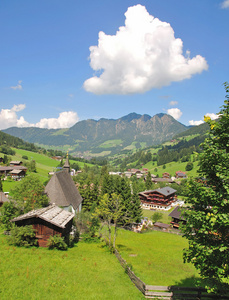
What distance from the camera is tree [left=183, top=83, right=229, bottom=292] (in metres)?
9.75

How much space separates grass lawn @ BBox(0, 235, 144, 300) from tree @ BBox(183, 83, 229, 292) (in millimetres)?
7363

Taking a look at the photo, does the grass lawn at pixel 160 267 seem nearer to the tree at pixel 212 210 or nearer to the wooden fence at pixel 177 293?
the wooden fence at pixel 177 293

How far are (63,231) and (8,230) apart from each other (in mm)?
8964

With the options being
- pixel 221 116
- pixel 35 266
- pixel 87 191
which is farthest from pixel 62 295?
pixel 87 191

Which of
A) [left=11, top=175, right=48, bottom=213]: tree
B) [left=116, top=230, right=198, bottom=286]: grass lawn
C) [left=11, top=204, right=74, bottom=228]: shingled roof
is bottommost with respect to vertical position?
[left=116, top=230, right=198, bottom=286]: grass lawn

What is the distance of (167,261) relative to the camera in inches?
1024

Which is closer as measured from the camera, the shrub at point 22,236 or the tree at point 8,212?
the shrub at point 22,236

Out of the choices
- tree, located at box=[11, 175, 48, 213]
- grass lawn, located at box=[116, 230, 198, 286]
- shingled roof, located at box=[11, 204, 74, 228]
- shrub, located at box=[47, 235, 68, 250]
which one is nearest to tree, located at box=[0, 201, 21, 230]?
tree, located at box=[11, 175, 48, 213]

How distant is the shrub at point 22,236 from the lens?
23.6 meters

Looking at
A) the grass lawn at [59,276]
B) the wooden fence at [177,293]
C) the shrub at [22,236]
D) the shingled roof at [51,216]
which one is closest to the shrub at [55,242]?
the grass lawn at [59,276]

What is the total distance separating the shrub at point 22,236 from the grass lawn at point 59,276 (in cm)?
112

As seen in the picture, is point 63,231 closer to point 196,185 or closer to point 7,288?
point 7,288

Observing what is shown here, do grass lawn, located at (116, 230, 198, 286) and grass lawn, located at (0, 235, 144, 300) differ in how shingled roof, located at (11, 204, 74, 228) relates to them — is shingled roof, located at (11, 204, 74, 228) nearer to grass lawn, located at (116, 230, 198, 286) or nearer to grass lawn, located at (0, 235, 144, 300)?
grass lawn, located at (0, 235, 144, 300)

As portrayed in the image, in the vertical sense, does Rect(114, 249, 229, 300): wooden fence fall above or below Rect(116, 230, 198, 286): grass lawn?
above
